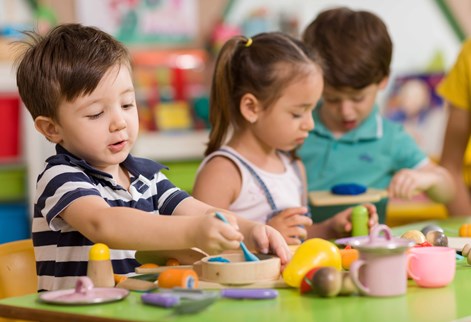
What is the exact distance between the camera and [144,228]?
124cm

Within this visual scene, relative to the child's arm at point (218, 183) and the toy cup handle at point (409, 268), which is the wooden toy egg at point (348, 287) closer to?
the toy cup handle at point (409, 268)

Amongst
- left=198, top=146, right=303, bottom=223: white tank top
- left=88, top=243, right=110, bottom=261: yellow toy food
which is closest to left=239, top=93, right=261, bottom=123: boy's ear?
left=198, top=146, right=303, bottom=223: white tank top

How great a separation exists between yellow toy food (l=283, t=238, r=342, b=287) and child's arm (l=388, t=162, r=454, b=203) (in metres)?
0.74

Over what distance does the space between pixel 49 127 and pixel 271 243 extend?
1.36ft

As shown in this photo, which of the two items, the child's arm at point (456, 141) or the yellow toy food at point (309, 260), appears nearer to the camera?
the yellow toy food at point (309, 260)

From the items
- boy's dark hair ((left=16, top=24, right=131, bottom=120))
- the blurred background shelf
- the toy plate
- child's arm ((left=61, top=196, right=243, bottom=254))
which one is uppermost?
boy's dark hair ((left=16, top=24, right=131, bottom=120))

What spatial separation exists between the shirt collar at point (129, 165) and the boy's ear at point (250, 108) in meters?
0.40

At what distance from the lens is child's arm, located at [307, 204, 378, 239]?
5.83ft

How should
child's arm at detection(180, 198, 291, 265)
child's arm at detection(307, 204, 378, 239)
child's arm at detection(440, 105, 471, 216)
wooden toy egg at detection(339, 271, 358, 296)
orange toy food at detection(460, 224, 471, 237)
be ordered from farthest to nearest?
child's arm at detection(440, 105, 471, 216), child's arm at detection(307, 204, 378, 239), orange toy food at detection(460, 224, 471, 237), child's arm at detection(180, 198, 291, 265), wooden toy egg at detection(339, 271, 358, 296)

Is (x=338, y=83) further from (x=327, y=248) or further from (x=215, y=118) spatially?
(x=327, y=248)

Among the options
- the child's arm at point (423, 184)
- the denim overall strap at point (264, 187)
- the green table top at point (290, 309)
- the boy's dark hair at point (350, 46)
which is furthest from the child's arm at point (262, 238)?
the boy's dark hair at point (350, 46)

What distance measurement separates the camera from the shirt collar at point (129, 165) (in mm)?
1432

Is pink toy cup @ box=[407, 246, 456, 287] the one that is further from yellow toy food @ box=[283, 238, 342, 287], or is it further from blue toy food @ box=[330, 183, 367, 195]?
blue toy food @ box=[330, 183, 367, 195]

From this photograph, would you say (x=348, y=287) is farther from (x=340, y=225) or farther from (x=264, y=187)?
(x=264, y=187)
